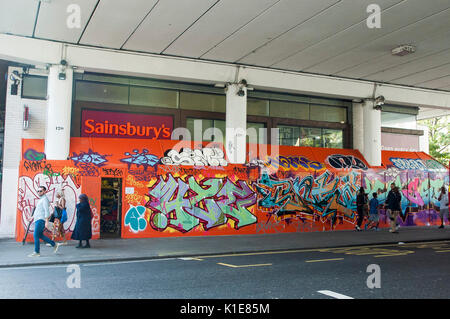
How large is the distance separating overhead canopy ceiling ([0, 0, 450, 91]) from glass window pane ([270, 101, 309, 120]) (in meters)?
2.18

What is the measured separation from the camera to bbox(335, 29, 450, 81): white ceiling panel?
14.5 m

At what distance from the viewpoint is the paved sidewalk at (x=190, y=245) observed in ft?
36.0

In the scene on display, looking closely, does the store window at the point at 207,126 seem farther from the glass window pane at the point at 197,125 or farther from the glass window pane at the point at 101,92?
the glass window pane at the point at 101,92

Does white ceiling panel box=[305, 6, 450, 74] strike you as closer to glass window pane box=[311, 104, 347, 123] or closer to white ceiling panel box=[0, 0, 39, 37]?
glass window pane box=[311, 104, 347, 123]

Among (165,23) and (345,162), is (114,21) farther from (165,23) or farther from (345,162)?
(345,162)

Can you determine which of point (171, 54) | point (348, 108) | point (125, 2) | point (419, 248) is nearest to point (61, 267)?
point (125, 2)

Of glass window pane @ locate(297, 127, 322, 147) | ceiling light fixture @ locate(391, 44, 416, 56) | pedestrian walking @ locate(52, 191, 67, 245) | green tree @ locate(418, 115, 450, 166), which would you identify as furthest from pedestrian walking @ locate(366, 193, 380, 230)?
green tree @ locate(418, 115, 450, 166)

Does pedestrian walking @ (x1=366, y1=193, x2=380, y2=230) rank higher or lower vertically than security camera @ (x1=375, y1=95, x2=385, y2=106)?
lower

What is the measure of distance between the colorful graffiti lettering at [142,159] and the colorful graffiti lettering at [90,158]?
26.4 inches

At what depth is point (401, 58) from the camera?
16.2 metres

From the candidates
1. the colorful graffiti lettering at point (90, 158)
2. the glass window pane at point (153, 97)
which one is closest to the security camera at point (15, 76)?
the colorful graffiti lettering at point (90, 158)

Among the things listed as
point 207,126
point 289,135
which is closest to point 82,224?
point 207,126

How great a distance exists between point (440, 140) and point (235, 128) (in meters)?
27.4

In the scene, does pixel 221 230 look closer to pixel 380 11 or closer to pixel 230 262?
pixel 230 262
